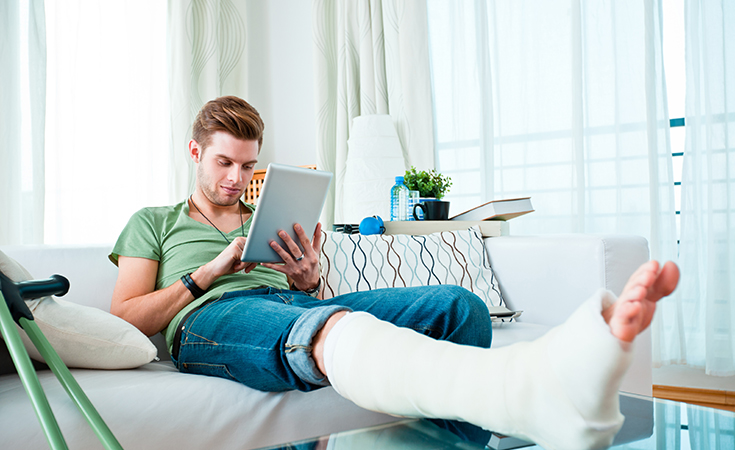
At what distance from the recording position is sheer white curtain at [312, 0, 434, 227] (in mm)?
Result: 2504

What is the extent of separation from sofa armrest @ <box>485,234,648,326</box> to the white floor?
953 mm

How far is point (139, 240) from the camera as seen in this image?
119cm

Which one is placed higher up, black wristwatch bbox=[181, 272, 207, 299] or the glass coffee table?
black wristwatch bbox=[181, 272, 207, 299]

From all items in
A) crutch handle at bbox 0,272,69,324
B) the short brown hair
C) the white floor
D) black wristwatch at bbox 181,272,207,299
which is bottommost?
the white floor

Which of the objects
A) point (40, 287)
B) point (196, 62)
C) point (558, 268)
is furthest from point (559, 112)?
point (40, 287)

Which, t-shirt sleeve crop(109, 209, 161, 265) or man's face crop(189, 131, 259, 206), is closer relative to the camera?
t-shirt sleeve crop(109, 209, 161, 265)

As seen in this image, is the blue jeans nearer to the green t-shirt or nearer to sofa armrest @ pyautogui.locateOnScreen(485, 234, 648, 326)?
the green t-shirt

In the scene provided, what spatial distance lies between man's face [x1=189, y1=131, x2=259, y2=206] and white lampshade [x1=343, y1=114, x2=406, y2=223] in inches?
35.0

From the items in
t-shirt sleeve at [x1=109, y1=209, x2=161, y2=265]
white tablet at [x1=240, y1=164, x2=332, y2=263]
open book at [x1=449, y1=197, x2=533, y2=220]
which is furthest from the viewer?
open book at [x1=449, y1=197, x2=533, y2=220]

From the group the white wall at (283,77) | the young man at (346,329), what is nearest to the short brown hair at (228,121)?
the young man at (346,329)

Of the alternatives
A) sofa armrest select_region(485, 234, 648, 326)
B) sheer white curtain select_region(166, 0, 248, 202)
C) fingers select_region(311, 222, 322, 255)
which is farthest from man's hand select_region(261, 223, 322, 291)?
sheer white curtain select_region(166, 0, 248, 202)

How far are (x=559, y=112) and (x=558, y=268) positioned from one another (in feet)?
3.63

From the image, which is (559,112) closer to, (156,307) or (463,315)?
(463,315)

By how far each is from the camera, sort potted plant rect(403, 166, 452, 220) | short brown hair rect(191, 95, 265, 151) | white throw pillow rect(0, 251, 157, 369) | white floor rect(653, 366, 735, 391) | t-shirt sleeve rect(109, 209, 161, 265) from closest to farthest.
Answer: white throw pillow rect(0, 251, 157, 369) < t-shirt sleeve rect(109, 209, 161, 265) < short brown hair rect(191, 95, 265, 151) < potted plant rect(403, 166, 452, 220) < white floor rect(653, 366, 735, 391)
